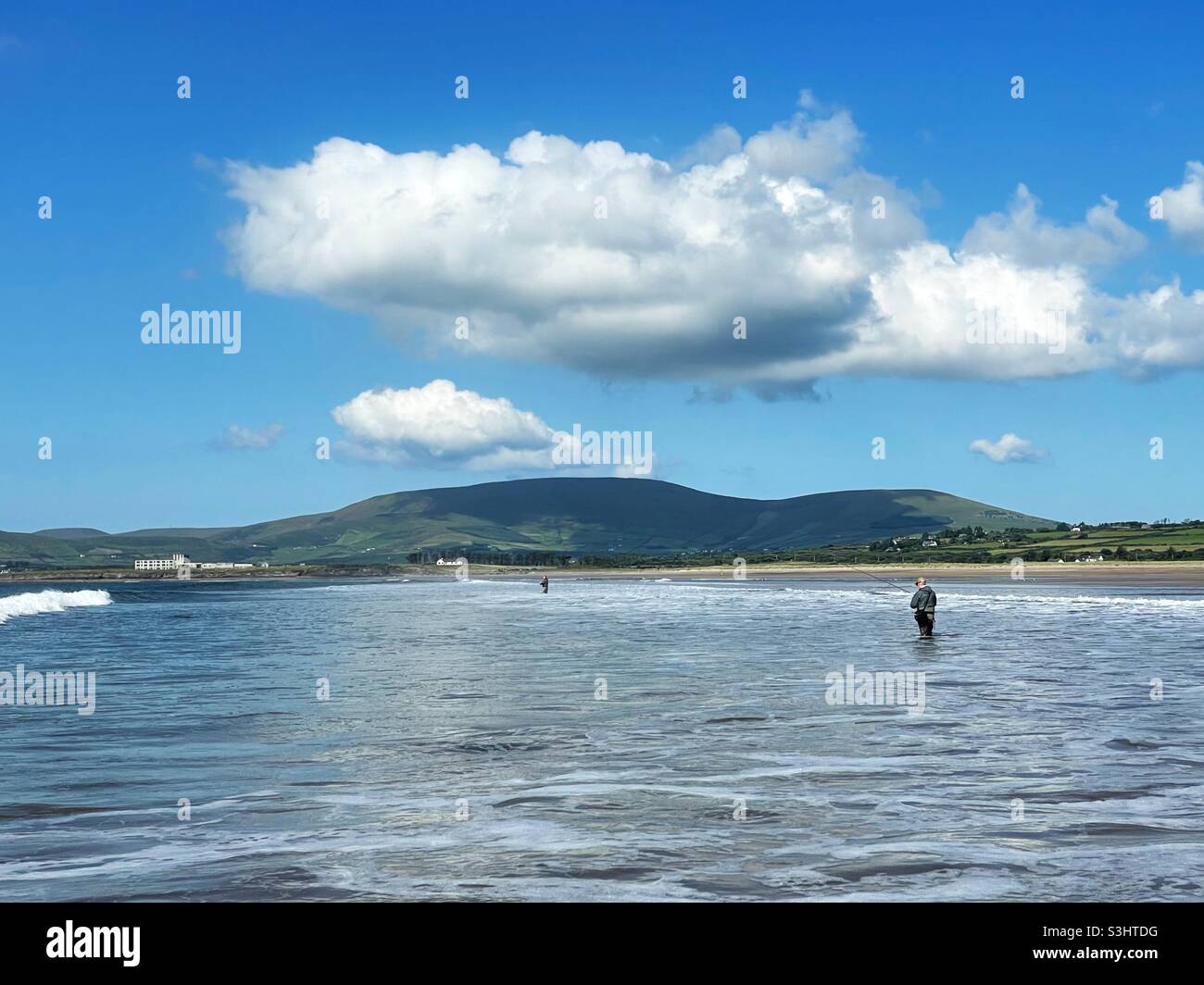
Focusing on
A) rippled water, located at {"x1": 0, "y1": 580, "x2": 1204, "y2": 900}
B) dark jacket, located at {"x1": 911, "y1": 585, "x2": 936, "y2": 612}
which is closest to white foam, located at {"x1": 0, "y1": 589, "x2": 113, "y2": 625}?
dark jacket, located at {"x1": 911, "y1": 585, "x2": 936, "y2": 612}

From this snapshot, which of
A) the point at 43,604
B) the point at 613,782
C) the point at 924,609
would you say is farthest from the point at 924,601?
the point at 43,604

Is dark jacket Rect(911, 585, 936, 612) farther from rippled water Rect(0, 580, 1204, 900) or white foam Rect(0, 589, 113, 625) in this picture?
white foam Rect(0, 589, 113, 625)

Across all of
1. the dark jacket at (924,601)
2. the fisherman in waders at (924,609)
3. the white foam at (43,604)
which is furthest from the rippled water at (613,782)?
the white foam at (43,604)

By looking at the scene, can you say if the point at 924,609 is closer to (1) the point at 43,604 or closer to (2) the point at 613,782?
(2) the point at 613,782

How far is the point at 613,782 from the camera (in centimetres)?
1578

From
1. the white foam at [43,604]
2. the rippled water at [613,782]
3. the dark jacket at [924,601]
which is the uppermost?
the dark jacket at [924,601]

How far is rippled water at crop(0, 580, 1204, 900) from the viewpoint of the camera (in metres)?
10.9

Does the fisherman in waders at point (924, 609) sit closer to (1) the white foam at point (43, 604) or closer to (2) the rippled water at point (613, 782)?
(2) the rippled water at point (613, 782)

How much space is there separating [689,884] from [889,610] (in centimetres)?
6314

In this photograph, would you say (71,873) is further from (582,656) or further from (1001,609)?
(1001,609)

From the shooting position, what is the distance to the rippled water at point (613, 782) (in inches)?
428
